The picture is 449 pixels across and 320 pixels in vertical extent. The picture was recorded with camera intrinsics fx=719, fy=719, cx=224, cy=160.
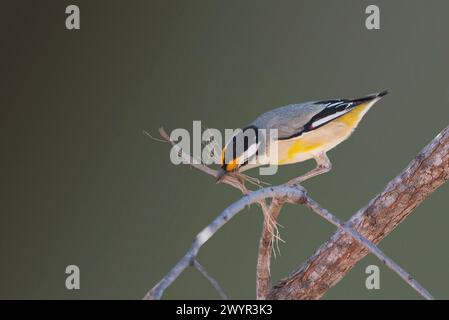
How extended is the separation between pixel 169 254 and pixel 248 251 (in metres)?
0.38

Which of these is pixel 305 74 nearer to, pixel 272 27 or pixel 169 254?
pixel 272 27

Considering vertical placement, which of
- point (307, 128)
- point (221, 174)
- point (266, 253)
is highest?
point (307, 128)

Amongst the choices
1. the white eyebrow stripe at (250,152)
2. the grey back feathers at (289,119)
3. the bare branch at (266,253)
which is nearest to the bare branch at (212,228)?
the bare branch at (266,253)

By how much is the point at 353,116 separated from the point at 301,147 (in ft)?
0.65

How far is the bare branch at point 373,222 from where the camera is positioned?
1807 millimetres

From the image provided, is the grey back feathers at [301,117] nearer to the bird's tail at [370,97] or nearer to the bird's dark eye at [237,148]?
the bird's tail at [370,97]

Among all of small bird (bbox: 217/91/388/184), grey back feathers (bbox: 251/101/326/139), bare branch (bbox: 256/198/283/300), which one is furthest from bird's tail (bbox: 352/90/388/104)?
bare branch (bbox: 256/198/283/300)

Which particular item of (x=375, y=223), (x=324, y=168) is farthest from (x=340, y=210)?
(x=375, y=223)

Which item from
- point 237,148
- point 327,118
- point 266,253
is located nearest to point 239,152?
point 237,148

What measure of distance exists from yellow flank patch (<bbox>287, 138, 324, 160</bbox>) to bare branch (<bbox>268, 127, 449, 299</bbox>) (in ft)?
0.88

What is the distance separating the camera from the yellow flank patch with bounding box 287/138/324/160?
79.1 inches

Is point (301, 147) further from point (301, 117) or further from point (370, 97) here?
point (370, 97)

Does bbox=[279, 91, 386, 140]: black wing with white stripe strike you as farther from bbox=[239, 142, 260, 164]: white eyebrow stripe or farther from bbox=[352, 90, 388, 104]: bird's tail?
bbox=[239, 142, 260, 164]: white eyebrow stripe

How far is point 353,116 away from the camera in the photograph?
2.09 metres
